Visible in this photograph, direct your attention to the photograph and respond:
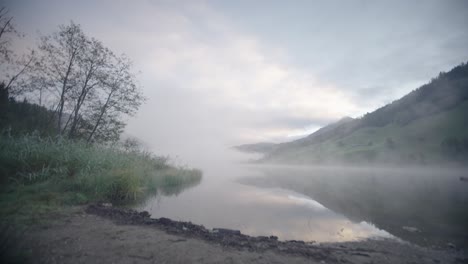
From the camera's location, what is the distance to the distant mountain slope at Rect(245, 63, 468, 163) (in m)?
89.6

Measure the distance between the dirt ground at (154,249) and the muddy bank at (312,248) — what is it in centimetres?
2

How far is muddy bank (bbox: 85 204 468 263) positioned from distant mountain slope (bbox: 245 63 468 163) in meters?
111

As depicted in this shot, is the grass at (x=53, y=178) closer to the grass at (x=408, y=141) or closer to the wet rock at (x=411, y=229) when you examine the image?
the wet rock at (x=411, y=229)

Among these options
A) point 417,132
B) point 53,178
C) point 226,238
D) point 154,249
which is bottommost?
point 226,238

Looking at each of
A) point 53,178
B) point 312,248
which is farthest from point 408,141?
point 53,178

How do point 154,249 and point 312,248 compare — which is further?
point 312,248

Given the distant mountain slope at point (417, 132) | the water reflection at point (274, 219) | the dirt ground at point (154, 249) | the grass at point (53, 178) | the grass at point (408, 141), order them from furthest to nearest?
the grass at point (408, 141), the distant mountain slope at point (417, 132), the water reflection at point (274, 219), the grass at point (53, 178), the dirt ground at point (154, 249)

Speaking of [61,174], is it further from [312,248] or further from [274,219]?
[312,248]

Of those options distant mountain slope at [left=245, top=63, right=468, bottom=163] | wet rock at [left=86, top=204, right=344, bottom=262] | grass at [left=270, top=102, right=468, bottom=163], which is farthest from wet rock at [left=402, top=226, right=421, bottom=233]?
grass at [left=270, top=102, right=468, bottom=163]

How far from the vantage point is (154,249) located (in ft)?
13.8

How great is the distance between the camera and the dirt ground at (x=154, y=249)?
12.3 feet

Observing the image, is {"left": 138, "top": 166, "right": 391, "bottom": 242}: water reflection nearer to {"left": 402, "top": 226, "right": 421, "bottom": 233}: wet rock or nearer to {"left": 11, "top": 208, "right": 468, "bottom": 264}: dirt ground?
{"left": 402, "top": 226, "right": 421, "bottom": 233}: wet rock

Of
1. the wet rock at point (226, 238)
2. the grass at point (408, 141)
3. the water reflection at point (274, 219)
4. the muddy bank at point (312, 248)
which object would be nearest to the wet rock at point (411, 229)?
the water reflection at point (274, 219)

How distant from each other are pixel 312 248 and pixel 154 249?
12.9ft
